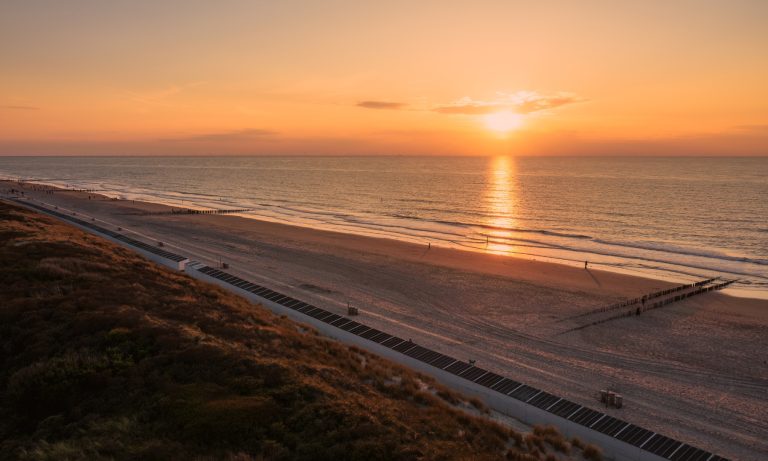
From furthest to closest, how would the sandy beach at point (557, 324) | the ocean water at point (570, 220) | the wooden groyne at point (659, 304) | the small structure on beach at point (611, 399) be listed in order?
the ocean water at point (570, 220)
the wooden groyne at point (659, 304)
the sandy beach at point (557, 324)
the small structure on beach at point (611, 399)

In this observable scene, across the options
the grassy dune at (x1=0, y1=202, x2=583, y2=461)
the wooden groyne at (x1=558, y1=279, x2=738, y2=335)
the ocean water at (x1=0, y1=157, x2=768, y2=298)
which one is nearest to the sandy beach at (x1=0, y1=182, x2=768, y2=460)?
the wooden groyne at (x1=558, y1=279, x2=738, y2=335)

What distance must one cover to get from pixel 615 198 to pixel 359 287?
100360 millimetres

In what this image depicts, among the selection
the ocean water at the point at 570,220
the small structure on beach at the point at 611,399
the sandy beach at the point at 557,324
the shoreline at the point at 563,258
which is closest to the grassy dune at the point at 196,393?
the small structure on beach at the point at 611,399

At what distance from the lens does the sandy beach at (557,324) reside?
2120cm

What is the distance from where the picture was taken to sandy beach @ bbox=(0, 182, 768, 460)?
2120 cm

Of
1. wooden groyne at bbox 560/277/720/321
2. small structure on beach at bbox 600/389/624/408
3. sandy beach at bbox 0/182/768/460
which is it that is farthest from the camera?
wooden groyne at bbox 560/277/720/321

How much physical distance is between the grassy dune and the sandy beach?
6.62 m

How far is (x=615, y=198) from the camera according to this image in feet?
390

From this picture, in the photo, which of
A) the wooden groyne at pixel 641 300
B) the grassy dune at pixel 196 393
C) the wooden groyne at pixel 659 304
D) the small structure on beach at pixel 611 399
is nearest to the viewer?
the grassy dune at pixel 196 393

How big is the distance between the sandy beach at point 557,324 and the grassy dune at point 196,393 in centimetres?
662

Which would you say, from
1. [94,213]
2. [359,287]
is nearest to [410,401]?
[359,287]

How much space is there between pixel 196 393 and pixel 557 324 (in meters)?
23.5

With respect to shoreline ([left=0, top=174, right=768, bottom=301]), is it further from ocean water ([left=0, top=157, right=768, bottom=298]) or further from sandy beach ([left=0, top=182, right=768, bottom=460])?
Answer: sandy beach ([left=0, top=182, right=768, bottom=460])

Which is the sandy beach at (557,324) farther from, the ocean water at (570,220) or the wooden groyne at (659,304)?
the ocean water at (570,220)
